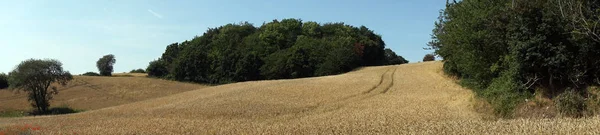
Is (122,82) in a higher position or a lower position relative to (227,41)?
lower

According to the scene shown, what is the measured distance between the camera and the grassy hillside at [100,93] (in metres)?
61.7

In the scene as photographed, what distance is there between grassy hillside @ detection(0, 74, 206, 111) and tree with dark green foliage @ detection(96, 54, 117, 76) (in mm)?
33568

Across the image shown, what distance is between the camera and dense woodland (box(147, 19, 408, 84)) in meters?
84.2

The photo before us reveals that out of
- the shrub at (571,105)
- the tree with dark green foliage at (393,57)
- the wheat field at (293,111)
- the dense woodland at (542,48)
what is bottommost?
the wheat field at (293,111)

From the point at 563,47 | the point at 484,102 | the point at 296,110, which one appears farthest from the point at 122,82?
the point at 563,47

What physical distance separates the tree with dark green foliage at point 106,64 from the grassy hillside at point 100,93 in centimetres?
3357

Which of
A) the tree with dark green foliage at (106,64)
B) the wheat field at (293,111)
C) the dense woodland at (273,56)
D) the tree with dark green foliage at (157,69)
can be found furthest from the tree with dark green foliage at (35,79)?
the tree with dark green foliage at (106,64)

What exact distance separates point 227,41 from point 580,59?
95.2 m

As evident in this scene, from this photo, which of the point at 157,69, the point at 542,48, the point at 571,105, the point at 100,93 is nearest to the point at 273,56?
the point at 100,93

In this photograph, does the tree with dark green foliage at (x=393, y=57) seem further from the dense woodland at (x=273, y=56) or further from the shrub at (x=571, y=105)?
the shrub at (x=571, y=105)

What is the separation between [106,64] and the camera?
12119 centimetres

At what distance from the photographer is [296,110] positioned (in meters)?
32.0

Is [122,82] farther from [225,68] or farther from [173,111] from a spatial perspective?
[173,111]

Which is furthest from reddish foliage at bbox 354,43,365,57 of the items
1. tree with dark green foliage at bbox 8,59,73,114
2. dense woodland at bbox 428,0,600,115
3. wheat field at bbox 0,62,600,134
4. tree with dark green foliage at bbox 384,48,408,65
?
dense woodland at bbox 428,0,600,115
